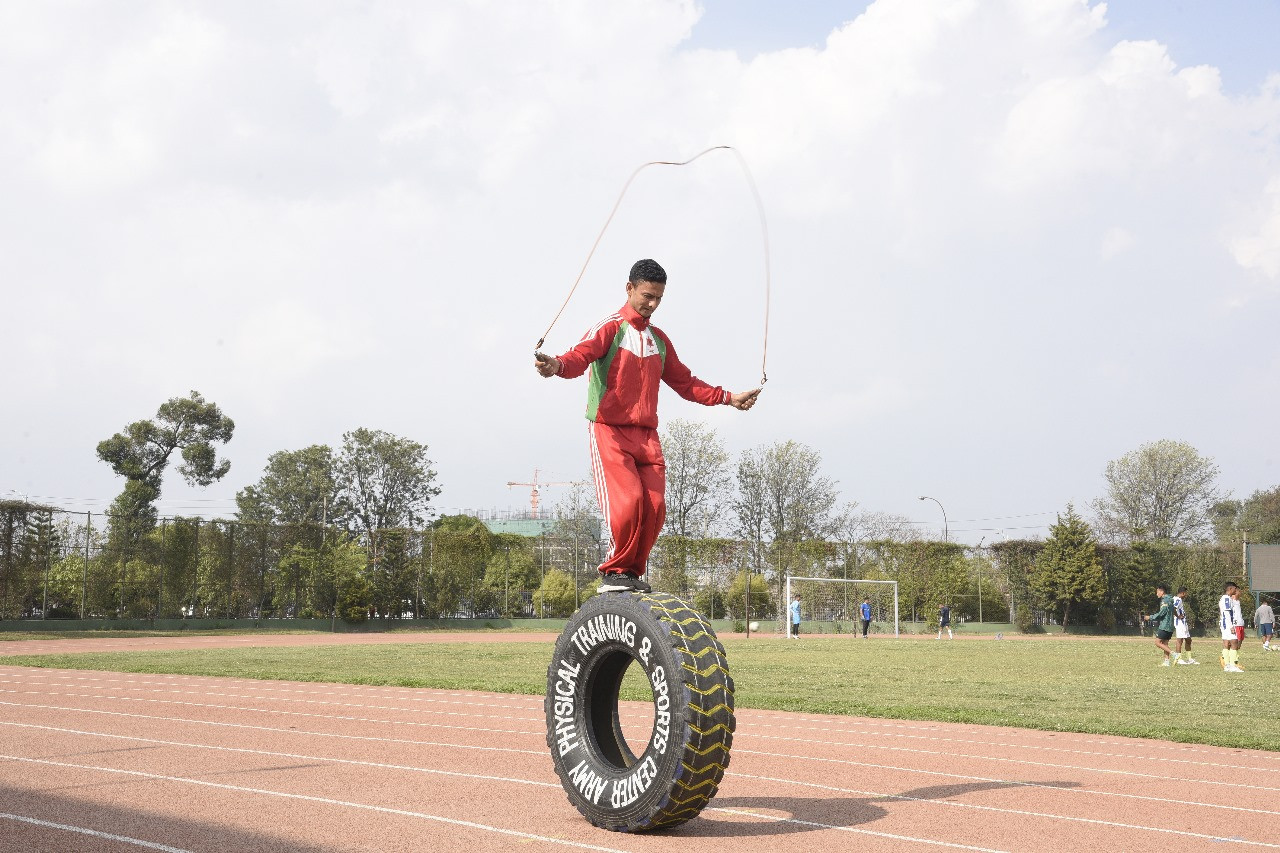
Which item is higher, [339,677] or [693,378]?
[693,378]

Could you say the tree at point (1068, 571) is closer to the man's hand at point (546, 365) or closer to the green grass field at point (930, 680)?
the green grass field at point (930, 680)

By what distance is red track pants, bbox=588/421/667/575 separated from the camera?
636 cm

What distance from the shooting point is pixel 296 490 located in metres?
80.4

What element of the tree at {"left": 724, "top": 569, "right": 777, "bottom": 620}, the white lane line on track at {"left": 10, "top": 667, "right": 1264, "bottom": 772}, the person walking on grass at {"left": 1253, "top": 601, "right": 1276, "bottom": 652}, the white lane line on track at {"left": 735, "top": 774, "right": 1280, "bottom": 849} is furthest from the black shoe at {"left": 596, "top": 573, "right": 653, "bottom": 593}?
the tree at {"left": 724, "top": 569, "right": 777, "bottom": 620}

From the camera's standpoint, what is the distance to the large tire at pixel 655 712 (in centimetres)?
566

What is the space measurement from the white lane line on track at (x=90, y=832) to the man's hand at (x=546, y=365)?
290 cm

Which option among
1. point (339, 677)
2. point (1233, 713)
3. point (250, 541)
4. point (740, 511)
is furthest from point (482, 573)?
point (1233, 713)

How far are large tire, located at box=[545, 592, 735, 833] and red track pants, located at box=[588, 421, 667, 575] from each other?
281mm

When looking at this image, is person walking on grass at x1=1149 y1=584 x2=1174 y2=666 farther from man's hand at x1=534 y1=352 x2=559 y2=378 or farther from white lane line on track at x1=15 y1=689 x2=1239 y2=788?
man's hand at x1=534 y1=352 x2=559 y2=378

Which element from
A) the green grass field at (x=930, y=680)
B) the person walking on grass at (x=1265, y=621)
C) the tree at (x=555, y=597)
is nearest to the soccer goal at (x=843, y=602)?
the tree at (x=555, y=597)

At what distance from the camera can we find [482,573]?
2197 inches

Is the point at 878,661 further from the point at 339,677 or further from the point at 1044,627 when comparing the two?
the point at 1044,627

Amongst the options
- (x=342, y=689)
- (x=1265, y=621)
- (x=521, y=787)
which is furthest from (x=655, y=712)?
(x=1265, y=621)

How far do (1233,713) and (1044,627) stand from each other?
46113 millimetres
